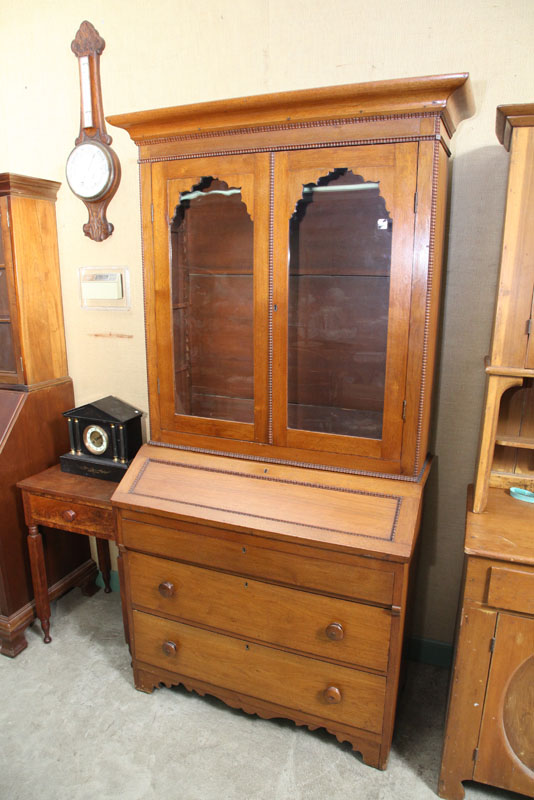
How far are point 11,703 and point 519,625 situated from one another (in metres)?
1.89

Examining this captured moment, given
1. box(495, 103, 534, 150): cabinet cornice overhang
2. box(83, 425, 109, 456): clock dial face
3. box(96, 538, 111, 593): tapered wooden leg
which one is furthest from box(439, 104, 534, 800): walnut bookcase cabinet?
box(96, 538, 111, 593): tapered wooden leg

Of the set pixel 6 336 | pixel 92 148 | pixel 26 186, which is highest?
pixel 92 148

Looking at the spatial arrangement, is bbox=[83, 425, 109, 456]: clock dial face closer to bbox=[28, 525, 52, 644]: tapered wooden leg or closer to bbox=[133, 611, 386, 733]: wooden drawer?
bbox=[28, 525, 52, 644]: tapered wooden leg

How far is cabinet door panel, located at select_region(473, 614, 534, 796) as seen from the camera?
5.05ft

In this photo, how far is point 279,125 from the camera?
1609 mm

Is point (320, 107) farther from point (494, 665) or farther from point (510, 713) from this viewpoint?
point (510, 713)

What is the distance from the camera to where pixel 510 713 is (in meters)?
1.60

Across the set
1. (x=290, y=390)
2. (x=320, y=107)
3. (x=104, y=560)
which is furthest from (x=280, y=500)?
(x=104, y=560)

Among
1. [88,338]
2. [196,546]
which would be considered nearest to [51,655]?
[196,546]

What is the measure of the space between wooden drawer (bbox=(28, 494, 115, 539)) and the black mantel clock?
0.57ft

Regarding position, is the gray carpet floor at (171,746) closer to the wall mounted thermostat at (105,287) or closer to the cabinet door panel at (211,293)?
the cabinet door panel at (211,293)

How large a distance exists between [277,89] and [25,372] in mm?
1588

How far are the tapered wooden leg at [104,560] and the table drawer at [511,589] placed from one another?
191cm

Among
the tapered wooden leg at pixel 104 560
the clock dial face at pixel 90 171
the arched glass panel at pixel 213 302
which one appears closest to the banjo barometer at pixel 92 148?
the clock dial face at pixel 90 171
